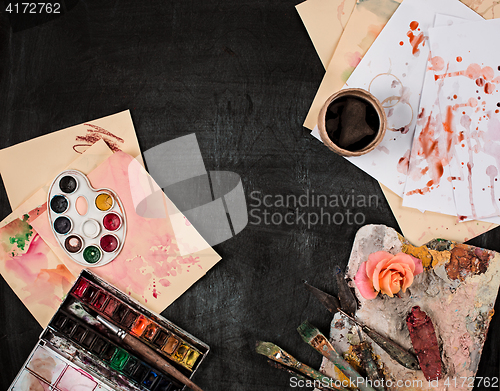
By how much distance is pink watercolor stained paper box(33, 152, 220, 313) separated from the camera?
802 mm

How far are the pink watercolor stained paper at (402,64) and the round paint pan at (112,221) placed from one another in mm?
607

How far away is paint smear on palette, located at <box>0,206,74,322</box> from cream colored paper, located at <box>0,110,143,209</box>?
80 mm

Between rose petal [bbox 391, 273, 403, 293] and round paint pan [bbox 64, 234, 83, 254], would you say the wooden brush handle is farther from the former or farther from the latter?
rose petal [bbox 391, 273, 403, 293]

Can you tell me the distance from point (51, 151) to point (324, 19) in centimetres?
77

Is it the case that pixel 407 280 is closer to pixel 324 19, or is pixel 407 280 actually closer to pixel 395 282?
pixel 395 282

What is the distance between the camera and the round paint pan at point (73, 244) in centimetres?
80

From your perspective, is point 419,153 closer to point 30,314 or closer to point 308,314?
point 308,314

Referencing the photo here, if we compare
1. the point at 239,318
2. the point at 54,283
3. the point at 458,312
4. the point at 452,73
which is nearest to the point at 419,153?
the point at 452,73

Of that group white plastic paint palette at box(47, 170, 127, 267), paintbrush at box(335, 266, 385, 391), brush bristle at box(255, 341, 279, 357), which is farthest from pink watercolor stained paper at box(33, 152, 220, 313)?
paintbrush at box(335, 266, 385, 391)

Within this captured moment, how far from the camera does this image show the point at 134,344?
2.50 ft

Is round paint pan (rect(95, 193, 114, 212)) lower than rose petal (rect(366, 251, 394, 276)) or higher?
lower

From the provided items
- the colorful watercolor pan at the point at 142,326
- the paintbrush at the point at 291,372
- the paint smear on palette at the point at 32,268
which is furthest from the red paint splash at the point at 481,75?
the paint smear on palette at the point at 32,268

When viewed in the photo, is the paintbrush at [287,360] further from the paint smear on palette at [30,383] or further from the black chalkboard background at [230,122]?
the paint smear on palette at [30,383]

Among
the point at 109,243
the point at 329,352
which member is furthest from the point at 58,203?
the point at 329,352
